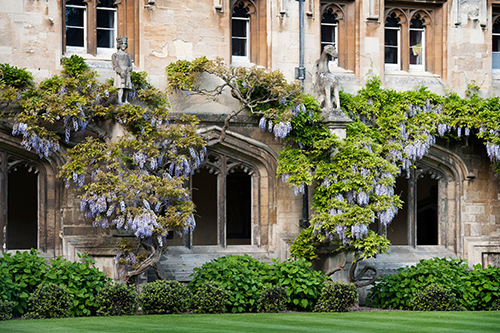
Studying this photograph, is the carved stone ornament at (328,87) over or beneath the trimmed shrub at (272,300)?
over

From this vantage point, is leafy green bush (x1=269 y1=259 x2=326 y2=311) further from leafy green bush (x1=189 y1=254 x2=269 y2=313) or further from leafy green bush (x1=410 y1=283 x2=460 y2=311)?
leafy green bush (x1=410 y1=283 x2=460 y2=311)

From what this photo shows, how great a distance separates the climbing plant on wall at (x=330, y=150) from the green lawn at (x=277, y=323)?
231cm

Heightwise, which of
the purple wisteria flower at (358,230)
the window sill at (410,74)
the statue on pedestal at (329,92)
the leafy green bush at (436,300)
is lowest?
the leafy green bush at (436,300)

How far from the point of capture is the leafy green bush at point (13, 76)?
14.3 meters

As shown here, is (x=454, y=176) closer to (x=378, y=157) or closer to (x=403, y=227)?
(x=378, y=157)

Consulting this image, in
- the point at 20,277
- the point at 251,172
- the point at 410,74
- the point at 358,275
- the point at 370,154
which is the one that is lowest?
the point at 358,275

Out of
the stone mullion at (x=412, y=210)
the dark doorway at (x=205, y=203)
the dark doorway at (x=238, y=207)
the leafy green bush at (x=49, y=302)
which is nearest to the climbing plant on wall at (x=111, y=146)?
the leafy green bush at (x=49, y=302)

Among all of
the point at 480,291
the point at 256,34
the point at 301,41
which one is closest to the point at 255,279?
the point at 480,291

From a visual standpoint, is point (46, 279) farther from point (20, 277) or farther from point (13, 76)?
point (13, 76)

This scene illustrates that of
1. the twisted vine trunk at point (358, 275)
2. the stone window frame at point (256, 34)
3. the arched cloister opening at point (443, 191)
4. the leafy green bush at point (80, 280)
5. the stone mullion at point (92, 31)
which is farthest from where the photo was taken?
the arched cloister opening at point (443, 191)

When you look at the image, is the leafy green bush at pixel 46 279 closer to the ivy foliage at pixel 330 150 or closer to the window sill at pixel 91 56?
the window sill at pixel 91 56

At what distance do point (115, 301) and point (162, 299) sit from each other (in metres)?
0.74

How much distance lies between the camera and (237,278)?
46.0ft

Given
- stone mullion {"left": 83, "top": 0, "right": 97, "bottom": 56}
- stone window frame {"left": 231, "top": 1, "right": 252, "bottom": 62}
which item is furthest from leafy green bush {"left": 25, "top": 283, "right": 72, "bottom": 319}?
stone window frame {"left": 231, "top": 1, "right": 252, "bottom": 62}
